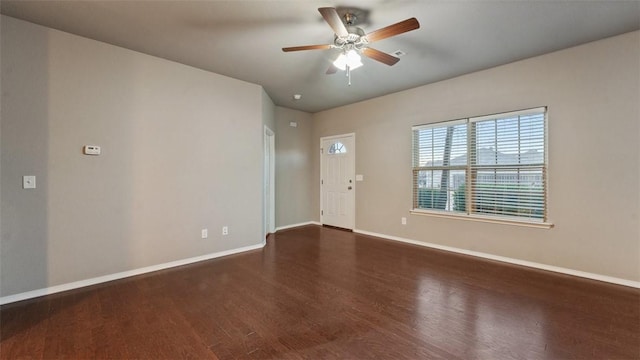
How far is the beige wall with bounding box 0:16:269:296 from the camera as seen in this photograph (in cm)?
252

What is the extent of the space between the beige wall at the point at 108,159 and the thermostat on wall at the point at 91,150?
0.16ft

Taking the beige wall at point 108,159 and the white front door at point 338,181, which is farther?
the white front door at point 338,181

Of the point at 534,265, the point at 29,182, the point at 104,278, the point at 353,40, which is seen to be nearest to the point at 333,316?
the point at 353,40

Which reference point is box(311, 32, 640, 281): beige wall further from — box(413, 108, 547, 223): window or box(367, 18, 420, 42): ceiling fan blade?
box(367, 18, 420, 42): ceiling fan blade

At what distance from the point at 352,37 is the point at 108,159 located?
9.47 ft

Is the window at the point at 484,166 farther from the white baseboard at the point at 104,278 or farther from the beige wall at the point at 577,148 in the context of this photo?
the white baseboard at the point at 104,278

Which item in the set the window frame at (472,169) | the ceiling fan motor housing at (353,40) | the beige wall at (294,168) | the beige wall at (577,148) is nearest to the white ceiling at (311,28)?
the ceiling fan motor housing at (353,40)

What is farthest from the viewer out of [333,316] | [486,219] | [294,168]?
[294,168]

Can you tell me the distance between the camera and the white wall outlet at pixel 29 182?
2.53 m

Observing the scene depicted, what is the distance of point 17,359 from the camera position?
1734 mm

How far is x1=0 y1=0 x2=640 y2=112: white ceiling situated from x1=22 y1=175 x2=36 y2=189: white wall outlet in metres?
1.47

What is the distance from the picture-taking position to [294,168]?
233 inches

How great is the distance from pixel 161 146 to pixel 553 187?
4.81 meters

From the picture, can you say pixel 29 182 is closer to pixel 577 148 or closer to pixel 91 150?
pixel 91 150
